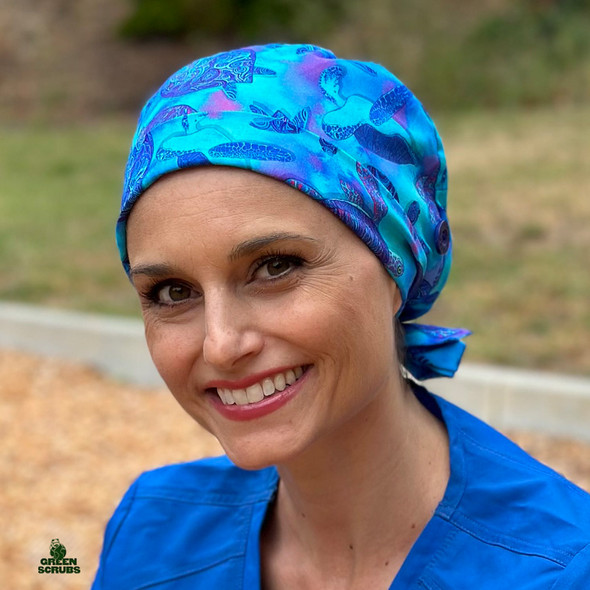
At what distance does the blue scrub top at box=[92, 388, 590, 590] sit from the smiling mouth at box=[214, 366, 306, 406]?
0.48 meters

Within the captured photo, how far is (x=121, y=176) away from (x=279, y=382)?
10.6m

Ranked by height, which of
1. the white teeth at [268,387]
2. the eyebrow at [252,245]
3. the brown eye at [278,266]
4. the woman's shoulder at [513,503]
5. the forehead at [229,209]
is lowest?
the woman's shoulder at [513,503]

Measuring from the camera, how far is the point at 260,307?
5.94 ft

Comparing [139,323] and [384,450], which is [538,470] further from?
[139,323]

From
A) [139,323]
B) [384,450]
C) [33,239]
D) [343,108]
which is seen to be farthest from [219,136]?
[33,239]

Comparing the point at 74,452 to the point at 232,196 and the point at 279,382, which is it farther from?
the point at 232,196

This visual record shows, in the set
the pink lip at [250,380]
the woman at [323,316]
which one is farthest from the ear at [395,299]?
the pink lip at [250,380]

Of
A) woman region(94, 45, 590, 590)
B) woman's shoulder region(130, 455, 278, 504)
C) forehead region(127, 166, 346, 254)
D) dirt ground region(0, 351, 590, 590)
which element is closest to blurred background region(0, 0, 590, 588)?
dirt ground region(0, 351, 590, 590)

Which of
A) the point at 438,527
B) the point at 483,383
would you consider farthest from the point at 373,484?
the point at 483,383

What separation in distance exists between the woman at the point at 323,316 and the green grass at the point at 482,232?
3734 millimetres

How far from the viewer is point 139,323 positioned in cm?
657

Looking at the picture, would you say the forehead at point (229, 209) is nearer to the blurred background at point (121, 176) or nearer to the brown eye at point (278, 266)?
the brown eye at point (278, 266)

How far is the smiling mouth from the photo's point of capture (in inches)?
71.5

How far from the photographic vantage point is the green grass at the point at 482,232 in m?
6.27
